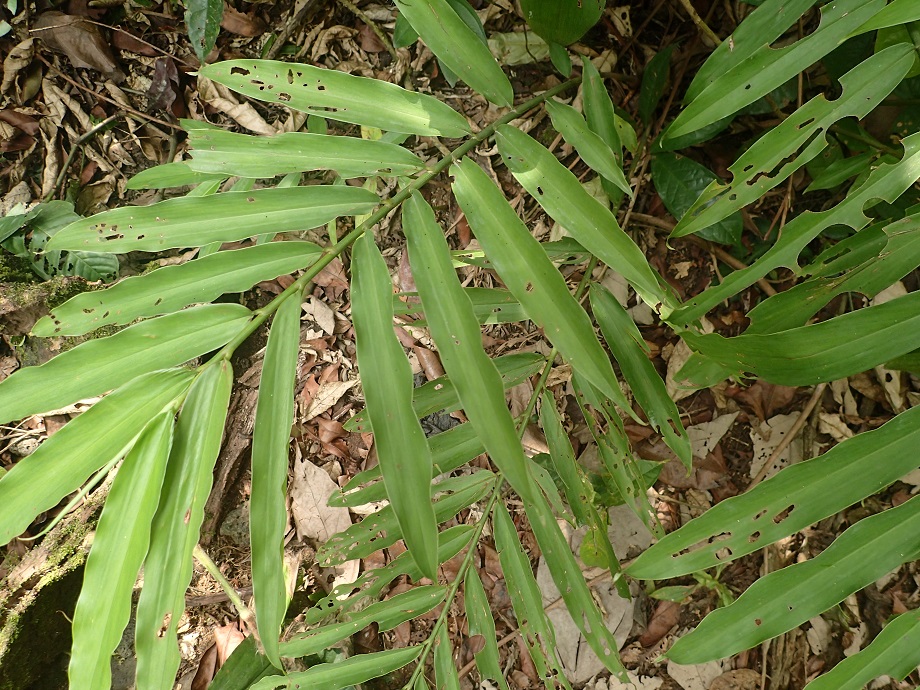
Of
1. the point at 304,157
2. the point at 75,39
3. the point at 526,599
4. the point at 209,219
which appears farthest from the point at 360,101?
the point at 75,39

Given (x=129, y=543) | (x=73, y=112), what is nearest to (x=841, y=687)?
(x=129, y=543)

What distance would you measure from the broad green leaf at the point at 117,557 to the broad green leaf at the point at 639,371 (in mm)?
591

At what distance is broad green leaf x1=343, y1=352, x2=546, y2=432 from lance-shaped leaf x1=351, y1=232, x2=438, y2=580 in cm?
30

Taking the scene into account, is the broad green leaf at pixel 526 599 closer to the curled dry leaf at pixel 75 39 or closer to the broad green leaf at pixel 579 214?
the broad green leaf at pixel 579 214

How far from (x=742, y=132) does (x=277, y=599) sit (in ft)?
3.54

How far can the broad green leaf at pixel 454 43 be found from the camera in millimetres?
678

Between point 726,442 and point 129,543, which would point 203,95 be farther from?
point 726,442

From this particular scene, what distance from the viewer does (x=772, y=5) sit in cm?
72

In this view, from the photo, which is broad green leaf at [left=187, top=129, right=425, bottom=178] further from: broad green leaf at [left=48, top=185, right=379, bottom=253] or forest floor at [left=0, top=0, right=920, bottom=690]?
forest floor at [left=0, top=0, right=920, bottom=690]

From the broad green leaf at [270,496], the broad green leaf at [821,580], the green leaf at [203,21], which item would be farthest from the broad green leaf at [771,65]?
the green leaf at [203,21]

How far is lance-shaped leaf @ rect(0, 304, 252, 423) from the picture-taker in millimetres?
550

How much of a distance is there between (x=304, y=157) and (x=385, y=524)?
1.78 feet

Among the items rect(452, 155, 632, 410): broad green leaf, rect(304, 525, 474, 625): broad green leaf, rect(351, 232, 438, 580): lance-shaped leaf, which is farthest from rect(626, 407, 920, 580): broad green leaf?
rect(304, 525, 474, 625): broad green leaf

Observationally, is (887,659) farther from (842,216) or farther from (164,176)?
(164,176)
